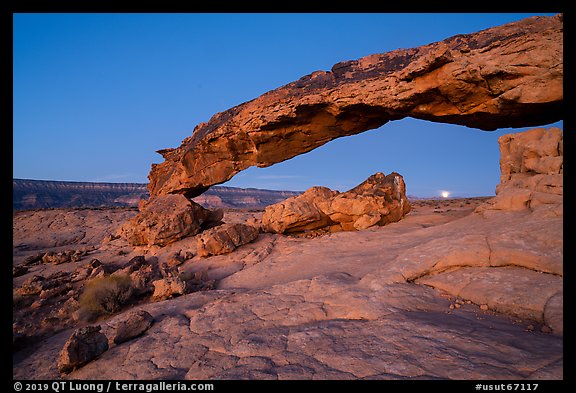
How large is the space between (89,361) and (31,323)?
4177 millimetres

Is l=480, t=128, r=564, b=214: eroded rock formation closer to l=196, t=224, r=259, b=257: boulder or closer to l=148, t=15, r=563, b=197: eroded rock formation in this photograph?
l=148, t=15, r=563, b=197: eroded rock formation

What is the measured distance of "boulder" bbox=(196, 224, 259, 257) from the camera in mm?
10125

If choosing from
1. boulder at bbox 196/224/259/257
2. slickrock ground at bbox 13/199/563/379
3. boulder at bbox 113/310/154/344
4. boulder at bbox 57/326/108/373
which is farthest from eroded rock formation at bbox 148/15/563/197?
boulder at bbox 57/326/108/373

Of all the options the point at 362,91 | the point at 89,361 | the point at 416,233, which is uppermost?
the point at 362,91

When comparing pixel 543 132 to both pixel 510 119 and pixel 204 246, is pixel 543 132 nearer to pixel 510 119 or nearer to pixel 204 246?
pixel 510 119

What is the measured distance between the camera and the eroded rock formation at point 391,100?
26.0 feet

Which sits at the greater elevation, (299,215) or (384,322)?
(299,215)

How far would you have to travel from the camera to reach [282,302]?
201 inches

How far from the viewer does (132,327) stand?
15.6ft

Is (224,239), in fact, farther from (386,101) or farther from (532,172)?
(532,172)

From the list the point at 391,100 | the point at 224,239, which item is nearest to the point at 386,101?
the point at 391,100

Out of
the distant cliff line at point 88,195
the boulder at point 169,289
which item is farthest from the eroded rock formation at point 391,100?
the distant cliff line at point 88,195

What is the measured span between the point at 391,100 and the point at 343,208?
4210 millimetres
